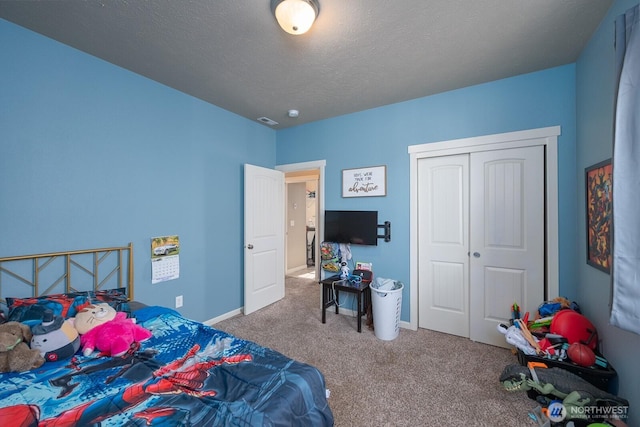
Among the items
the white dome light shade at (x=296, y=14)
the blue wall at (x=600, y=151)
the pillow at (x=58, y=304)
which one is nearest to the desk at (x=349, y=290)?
the blue wall at (x=600, y=151)

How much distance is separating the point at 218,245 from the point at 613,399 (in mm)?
3466

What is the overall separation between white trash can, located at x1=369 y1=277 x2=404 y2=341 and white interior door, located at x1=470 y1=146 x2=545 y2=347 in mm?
793

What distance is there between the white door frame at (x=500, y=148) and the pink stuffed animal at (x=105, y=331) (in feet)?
8.53

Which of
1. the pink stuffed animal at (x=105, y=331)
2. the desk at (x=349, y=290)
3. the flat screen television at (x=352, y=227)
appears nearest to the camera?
the pink stuffed animal at (x=105, y=331)

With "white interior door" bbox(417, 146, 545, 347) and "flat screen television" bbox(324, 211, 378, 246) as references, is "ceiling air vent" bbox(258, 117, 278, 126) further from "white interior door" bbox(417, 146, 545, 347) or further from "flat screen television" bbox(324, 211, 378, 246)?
"white interior door" bbox(417, 146, 545, 347)

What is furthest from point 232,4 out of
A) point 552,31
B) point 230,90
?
point 552,31

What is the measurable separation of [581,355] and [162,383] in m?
2.50

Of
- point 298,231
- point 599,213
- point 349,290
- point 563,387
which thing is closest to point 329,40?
Answer: point 599,213

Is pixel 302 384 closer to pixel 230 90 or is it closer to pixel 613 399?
pixel 613 399

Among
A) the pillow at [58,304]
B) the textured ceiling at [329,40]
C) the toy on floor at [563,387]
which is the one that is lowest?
the toy on floor at [563,387]

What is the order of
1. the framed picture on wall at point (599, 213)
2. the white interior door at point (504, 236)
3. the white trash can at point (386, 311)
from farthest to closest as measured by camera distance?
the white trash can at point (386, 311)
the white interior door at point (504, 236)
the framed picture on wall at point (599, 213)

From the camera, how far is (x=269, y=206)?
375cm

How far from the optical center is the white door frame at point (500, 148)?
2.34m

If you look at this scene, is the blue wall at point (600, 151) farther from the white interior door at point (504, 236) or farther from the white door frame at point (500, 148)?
the white interior door at point (504, 236)
